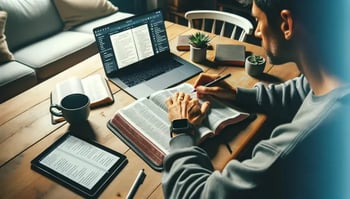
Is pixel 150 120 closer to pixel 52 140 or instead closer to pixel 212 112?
pixel 212 112

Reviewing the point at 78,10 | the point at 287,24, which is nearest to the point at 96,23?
the point at 78,10

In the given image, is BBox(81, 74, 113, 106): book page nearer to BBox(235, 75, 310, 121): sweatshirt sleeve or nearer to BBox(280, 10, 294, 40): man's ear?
BBox(235, 75, 310, 121): sweatshirt sleeve

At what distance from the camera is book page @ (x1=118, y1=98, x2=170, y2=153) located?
102cm

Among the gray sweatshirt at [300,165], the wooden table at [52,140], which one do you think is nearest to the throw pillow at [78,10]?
the wooden table at [52,140]

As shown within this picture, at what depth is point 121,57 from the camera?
4.62 ft

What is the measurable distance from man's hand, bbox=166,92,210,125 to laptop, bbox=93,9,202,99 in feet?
0.62

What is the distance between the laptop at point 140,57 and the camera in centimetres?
135

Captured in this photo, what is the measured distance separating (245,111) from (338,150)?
52 cm

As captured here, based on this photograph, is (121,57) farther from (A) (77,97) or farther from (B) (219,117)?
(B) (219,117)

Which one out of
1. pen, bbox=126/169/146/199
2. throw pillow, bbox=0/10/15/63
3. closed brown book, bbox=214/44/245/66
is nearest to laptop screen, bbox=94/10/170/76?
closed brown book, bbox=214/44/245/66

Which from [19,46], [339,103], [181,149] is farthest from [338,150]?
[19,46]

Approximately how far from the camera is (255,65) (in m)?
1.37

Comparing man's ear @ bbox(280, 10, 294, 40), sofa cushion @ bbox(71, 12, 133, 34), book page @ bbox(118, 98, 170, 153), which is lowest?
sofa cushion @ bbox(71, 12, 133, 34)

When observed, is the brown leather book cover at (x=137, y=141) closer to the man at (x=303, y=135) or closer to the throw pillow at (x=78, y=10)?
the man at (x=303, y=135)
